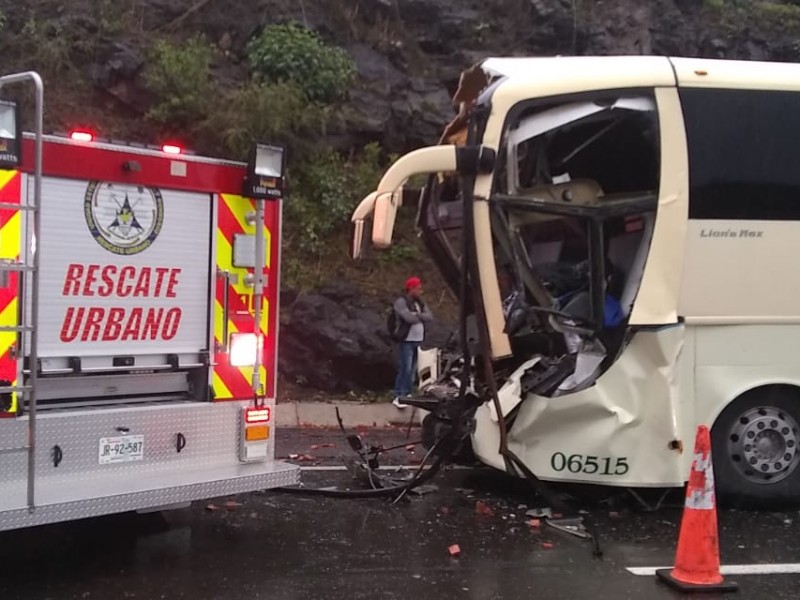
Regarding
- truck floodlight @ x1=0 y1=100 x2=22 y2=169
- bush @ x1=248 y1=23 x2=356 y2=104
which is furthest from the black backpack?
truck floodlight @ x1=0 y1=100 x2=22 y2=169

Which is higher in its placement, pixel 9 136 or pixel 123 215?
pixel 9 136

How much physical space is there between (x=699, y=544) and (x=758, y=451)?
6.20 ft

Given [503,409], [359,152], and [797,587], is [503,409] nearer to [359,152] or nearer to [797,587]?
[797,587]

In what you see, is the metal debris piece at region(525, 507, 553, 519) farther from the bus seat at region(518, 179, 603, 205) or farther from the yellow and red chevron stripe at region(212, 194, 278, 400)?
the bus seat at region(518, 179, 603, 205)

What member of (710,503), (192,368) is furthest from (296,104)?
(710,503)

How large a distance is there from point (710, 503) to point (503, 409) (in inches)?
67.8

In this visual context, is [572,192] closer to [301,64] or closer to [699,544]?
[699,544]

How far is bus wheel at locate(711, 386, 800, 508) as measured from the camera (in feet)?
22.2

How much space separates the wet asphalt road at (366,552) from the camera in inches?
198

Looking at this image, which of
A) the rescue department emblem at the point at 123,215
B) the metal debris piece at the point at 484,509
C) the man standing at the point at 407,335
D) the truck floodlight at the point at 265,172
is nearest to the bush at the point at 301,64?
the man standing at the point at 407,335

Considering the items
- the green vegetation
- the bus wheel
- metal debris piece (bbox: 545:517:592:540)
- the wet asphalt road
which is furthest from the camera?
the green vegetation

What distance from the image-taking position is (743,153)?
6.81 m

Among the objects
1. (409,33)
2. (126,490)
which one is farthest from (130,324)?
(409,33)

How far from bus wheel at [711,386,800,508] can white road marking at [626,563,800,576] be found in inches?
45.7
